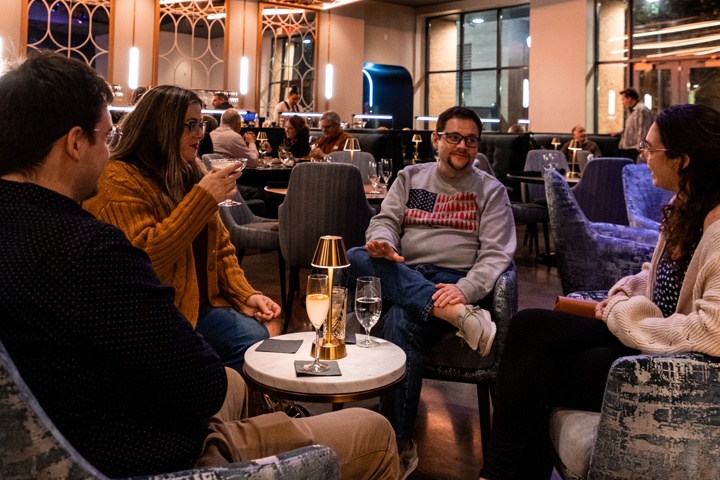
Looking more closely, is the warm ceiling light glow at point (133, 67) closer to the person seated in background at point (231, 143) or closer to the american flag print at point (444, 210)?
the person seated in background at point (231, 143)

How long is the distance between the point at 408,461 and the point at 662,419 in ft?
3.63

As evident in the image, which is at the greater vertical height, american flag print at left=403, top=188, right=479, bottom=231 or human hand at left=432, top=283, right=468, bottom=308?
american flag print at left=403, top=188, right=479, bottom=231

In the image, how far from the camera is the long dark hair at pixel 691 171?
193 cm

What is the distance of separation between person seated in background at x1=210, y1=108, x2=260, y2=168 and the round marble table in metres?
4.90

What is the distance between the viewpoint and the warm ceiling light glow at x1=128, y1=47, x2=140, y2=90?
1137cm

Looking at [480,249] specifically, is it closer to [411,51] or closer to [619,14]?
[619,14]

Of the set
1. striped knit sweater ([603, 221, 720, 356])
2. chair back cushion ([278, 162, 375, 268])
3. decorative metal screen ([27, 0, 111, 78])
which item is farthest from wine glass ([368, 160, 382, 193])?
decorative metal screen ([27, 0, 111, 78])

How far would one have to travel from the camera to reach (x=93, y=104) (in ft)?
4.07

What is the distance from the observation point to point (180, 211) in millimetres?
2209

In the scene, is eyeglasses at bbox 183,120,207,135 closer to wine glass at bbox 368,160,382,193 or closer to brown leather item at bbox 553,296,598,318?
brown leather item at bbox 553,296,598,318

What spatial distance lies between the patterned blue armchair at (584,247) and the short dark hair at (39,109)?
2701 millimetres

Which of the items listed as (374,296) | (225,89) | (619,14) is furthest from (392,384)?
(619,14)

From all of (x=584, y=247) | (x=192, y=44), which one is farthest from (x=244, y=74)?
(x=584, y=247)

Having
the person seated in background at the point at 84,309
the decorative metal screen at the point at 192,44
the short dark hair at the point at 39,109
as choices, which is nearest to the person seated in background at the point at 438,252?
the person seated in background at the point at 84,309
